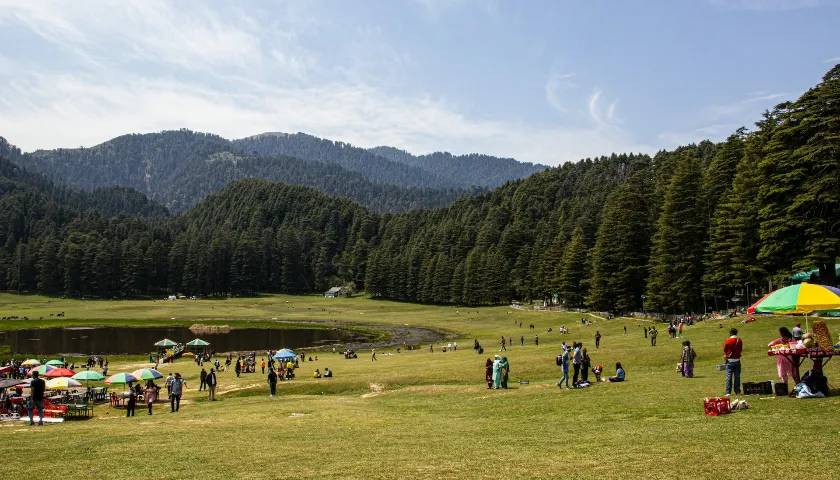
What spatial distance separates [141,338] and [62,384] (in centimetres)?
6236

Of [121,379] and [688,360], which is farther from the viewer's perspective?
[121,379]

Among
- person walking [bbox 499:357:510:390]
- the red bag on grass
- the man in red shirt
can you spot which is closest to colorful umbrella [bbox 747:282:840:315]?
the man in red shirt

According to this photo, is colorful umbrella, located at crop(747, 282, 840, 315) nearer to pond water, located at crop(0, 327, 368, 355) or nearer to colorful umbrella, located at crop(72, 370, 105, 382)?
colorful umbrella, located at crop(72, 370, 105, 382)

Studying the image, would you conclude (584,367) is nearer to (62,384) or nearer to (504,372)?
(504,372)

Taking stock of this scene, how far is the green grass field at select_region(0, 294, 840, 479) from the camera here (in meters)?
13.9

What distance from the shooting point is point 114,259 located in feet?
619

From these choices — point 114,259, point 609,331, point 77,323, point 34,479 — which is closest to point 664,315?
point 609,331

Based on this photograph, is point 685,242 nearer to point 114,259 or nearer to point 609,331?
point 609,331

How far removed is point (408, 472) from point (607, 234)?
271 ft

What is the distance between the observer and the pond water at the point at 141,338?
82.9 m

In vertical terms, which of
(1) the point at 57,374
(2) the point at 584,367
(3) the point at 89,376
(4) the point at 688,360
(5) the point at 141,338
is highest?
(4) the point at 688,360

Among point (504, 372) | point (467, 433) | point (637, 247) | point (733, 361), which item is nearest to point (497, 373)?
point (504, 372)

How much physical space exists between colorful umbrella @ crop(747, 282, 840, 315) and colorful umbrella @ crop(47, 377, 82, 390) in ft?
118

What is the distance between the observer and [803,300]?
71.6 ft
